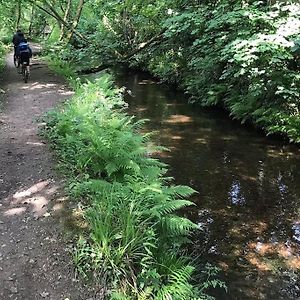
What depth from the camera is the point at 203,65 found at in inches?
642

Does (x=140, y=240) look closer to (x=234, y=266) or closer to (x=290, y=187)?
(x=234, y=266)

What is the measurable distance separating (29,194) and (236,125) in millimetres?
9625

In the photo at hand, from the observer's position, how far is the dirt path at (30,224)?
15.0ft

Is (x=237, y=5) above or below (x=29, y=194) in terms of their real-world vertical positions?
above

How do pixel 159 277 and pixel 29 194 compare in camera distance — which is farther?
pixel 29 194

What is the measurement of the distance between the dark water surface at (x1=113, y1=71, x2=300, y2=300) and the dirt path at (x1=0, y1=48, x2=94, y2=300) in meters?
2.30

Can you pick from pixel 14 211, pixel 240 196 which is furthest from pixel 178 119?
pixel 14 211

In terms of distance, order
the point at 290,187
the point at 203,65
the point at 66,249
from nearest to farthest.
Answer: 1. the point at 66,249
2. the point at 290,187
3. the point at 203,65

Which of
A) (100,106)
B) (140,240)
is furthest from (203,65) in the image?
(140,240)

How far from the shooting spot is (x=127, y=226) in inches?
197

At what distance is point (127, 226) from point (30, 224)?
5.20 feet

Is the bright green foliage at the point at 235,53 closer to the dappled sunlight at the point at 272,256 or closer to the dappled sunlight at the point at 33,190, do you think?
the dappled sunlight at the point at 272,256

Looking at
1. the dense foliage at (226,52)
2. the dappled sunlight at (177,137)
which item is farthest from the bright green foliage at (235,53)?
the dappled sunlight at (177,137)

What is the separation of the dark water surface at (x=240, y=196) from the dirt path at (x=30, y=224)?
2.30m
